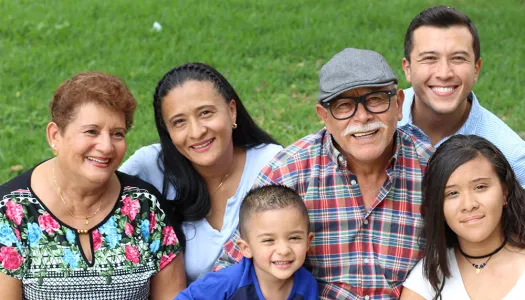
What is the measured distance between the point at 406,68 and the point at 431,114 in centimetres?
39

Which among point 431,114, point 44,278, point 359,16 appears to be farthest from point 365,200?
point 359,16

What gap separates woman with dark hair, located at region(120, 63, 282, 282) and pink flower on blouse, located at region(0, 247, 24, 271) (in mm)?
860

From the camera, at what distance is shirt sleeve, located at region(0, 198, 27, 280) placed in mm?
3658

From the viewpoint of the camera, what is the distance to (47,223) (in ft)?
12.3

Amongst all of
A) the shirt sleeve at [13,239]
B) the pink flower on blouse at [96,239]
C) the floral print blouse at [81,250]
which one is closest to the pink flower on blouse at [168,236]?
the floral print blouse at [81,250]

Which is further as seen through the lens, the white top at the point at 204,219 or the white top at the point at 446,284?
the white top at the point at 204,219

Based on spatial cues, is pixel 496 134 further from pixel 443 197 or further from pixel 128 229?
pixel 128 229

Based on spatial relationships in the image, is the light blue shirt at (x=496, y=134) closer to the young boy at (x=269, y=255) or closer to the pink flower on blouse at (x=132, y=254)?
the young boy at (x=269, y=255)

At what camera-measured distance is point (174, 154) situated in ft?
14.3

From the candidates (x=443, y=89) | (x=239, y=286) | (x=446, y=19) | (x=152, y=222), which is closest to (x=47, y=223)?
(x=152, y=222)

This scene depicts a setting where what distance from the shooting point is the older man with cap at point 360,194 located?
3.61 metres

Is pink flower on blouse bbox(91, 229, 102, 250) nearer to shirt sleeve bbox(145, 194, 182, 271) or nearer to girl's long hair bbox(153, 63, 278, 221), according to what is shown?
shirt sleeve bbox(145, 194, 182, 271)

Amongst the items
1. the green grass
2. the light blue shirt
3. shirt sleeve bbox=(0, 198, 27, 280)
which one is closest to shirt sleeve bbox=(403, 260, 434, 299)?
the light blue shirt

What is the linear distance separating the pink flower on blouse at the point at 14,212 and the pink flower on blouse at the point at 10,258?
0.14 m
